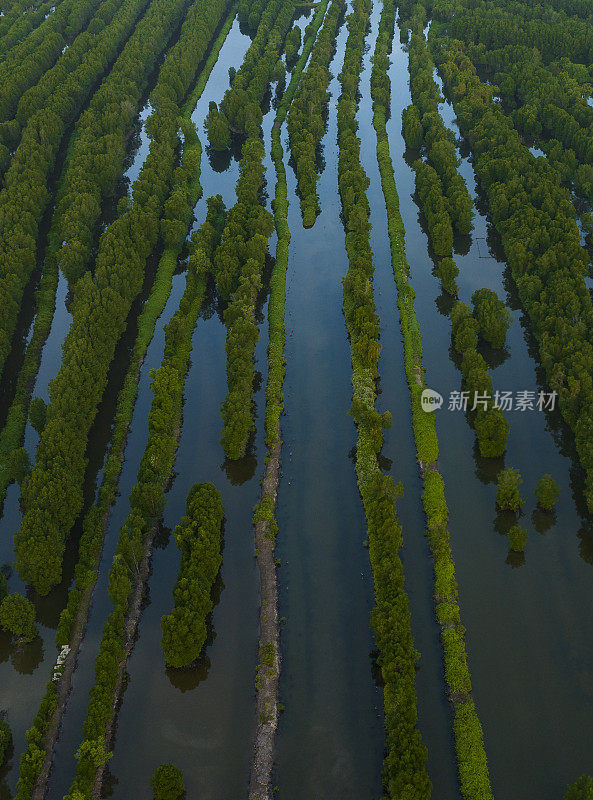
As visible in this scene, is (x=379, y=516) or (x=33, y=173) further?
(x=33, y=173)

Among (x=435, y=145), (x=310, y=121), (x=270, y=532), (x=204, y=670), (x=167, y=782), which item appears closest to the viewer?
(x=167, y=782)

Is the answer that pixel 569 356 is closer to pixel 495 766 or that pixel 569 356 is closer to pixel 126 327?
pixel 495 766

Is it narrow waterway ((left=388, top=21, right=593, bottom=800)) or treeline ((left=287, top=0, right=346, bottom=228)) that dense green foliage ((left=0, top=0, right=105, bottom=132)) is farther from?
narrow waterway ((left=388, top=21, right=593, bottom=800))

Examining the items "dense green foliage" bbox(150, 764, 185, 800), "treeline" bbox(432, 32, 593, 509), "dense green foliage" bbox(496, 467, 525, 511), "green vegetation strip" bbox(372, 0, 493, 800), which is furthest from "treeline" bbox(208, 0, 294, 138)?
"dense green foliage" bbox(150, 764, 185, 800)

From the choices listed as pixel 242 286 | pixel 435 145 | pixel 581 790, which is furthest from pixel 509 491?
pixel 435 145

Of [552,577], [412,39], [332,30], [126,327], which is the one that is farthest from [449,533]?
[332,30]

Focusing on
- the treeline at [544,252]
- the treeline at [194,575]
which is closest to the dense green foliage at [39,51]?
the treeline at [544,252]

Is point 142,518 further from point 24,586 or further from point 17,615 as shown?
point 17,615

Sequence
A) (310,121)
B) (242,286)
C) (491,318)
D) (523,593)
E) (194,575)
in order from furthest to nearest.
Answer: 1. (310,121)
2. (242,286)
3. (491,318)
4. (523,593)
5. (194,575)
